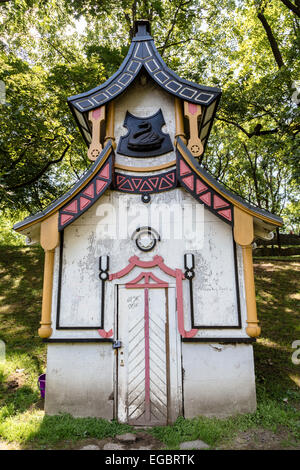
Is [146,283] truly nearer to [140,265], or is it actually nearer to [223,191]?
[140,265]

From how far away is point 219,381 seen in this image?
18.8 feet

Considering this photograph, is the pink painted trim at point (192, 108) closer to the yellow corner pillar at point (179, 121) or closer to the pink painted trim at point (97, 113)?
the yellow corner pillar at point (179, 121)

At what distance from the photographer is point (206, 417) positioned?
5621 mm

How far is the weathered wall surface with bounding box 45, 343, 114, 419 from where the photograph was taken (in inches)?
232

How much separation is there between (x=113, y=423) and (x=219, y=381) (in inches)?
82.6

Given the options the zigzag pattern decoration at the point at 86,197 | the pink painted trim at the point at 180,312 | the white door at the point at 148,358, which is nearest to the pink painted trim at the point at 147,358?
the white door at the point at 148,358

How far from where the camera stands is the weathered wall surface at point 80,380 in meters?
5.89

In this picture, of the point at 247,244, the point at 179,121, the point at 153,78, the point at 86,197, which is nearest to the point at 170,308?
the point at 247,244

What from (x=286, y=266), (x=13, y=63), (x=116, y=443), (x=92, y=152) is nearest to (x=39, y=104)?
(x=13, y=63)

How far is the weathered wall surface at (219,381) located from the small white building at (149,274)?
18 millimetres

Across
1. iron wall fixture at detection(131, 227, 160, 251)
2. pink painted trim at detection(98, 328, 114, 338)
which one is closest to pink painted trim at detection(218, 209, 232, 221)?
iron wall fixture at detection(131, 227, 160, 251)

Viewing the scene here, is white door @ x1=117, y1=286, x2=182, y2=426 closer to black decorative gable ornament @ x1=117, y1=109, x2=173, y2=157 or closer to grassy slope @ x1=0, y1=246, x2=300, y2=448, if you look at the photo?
grassy slope @ x1=0, y1=246, x2=300, y2=448
